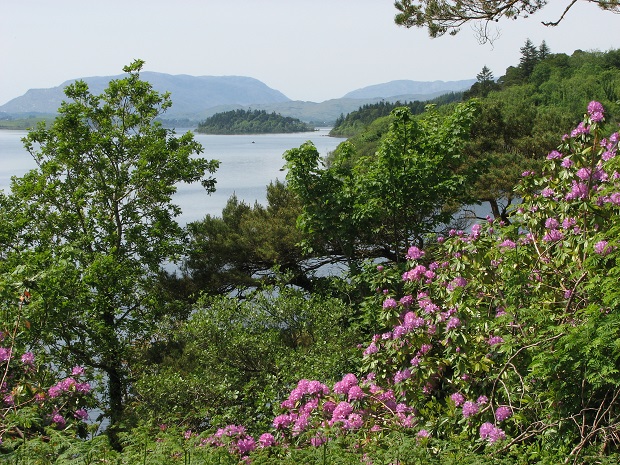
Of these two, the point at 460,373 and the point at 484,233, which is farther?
the point at 484,233

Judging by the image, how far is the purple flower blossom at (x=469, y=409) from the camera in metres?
4.27

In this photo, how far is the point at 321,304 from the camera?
7.50m

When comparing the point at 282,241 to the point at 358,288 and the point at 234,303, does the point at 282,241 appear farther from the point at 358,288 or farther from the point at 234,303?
the point at 234,303

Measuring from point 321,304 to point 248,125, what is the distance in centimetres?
9507

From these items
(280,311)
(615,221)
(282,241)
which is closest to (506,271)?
(615,221)

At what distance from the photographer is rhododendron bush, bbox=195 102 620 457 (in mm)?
3686

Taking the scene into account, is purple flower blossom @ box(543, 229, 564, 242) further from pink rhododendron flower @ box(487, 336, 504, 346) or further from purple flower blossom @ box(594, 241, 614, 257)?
pink rhododendron flower @ box(487, 336, 504, 346)

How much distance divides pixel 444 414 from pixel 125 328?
6.72m

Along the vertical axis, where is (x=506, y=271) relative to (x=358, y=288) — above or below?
above

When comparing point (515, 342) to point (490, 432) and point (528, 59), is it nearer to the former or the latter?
point (490, 432)

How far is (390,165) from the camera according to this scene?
859 cm

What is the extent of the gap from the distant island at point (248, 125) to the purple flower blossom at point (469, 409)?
9703 centimetres

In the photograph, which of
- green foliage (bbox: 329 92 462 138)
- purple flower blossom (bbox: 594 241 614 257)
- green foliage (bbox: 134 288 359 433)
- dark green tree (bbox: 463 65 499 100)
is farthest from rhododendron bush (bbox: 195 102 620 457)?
green foliage (bbox: 329 92 462 138)

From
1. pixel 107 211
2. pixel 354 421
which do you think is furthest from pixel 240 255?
pixel 354 421
